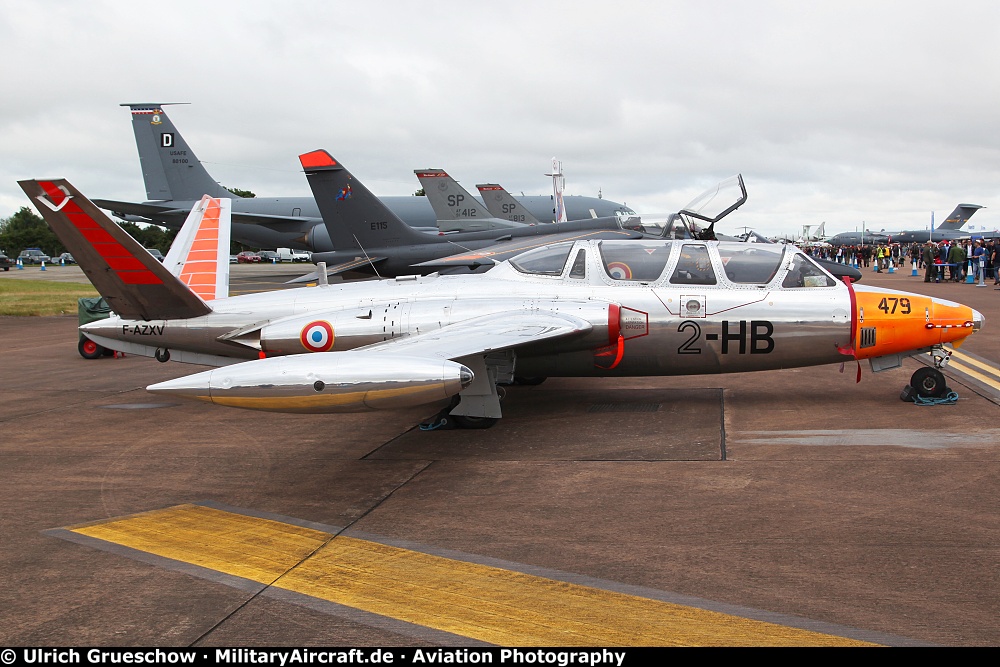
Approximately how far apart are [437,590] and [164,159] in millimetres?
45351

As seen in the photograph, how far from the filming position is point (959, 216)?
3974 inches

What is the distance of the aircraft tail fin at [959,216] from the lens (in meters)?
98.8

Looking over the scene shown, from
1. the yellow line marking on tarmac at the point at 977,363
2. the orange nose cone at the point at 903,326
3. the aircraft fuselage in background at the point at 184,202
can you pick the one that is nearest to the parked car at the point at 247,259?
the aircraft fuselage in background at the point at 184,202

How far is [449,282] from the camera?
33.6 ft

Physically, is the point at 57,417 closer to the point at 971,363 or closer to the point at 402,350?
the point at 402,350

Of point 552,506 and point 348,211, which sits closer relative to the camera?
point 552,506

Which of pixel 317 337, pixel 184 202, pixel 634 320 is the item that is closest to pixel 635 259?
pixel 634 320

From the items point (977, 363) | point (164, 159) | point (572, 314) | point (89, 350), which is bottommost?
point (89, 350)

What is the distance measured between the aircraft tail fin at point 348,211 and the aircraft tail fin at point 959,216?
312 ft

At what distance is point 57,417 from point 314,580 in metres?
7.25

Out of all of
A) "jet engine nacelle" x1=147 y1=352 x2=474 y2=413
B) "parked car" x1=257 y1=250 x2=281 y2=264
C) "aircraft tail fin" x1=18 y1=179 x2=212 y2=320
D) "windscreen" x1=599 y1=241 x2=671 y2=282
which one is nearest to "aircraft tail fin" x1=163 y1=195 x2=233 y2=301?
"aircraft tail fin" x1=18 y1=179 x2=212 y2=320

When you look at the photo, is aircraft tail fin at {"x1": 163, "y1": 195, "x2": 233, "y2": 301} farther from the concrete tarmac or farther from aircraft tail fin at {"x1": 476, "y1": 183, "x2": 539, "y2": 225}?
aircraft tail fin at {"x1": 476, "y1": 183, "x2": 539, "y2": 225}

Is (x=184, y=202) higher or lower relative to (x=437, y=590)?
higher

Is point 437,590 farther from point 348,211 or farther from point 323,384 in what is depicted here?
point 348,211
